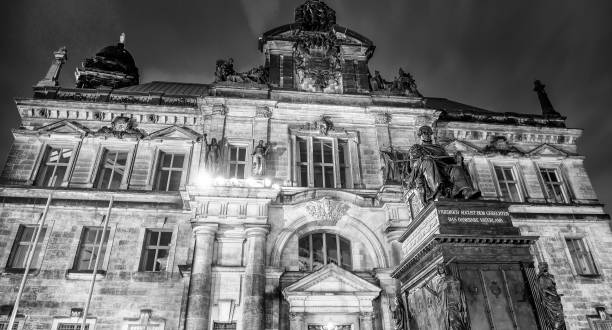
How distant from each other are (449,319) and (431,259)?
4.59 feet

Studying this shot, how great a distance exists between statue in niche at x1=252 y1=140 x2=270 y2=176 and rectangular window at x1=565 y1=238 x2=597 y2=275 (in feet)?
44.4

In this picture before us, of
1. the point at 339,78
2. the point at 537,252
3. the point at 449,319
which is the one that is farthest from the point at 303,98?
the point at 449,319

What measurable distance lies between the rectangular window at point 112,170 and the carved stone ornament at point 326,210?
26.8 feet

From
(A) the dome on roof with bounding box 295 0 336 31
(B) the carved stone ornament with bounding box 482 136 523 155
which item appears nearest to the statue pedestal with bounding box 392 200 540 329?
(B) the carved stone ornament with bounding box 482 136 523 155

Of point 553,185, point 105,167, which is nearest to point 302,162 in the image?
point 105,167

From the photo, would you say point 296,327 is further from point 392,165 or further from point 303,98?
point 303,98

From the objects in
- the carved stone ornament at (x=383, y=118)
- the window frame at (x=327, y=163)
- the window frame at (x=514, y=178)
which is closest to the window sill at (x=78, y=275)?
the window frame at (x=327, y=163)

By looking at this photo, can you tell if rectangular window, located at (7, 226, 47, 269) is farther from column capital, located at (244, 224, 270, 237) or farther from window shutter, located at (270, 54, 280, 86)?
window shutter, located at (270, 54, 280, 86)

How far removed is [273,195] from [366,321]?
17.4 feet

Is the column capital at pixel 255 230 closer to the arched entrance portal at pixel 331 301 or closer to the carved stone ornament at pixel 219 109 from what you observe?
the arched entrance portal at pixel 331 301

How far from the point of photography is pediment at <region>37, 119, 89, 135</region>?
1805 cm

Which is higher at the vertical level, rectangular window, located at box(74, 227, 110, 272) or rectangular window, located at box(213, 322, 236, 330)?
rectangular window, located at box(74, 227, 110, 272)

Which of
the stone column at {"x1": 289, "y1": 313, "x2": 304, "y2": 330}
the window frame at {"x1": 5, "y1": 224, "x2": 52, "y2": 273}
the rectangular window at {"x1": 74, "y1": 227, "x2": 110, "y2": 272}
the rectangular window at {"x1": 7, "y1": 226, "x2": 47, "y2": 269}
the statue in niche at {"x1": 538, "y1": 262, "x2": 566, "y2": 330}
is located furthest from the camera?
the rectangular window at {"x1": 74, "y1": 227, "x2": 110, "y2": 272}

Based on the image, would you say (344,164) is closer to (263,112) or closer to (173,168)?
(263,112)
